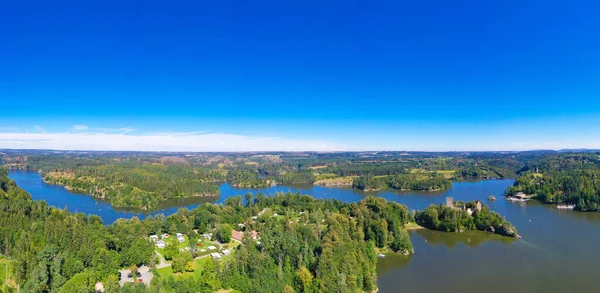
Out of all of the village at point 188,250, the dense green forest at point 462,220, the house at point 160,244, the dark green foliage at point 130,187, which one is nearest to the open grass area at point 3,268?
the village at point 188,250

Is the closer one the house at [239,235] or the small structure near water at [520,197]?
the house at [239,235]

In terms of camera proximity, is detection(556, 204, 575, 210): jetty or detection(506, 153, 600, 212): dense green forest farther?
detection(556, 204, 575, 210): jetty

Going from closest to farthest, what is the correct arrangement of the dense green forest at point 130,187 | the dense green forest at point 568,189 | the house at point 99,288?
the house at point 99,288, the dense green forest at point 568,189, the dense green forest at point 130,187

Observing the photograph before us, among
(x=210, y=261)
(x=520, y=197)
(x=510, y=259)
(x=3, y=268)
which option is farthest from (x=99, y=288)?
(x=520, y=197)

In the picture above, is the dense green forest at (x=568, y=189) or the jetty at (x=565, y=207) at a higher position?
the dense green forest at (x=568, y=189)

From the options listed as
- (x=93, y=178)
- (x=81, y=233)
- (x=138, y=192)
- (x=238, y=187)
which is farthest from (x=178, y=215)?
(x=93, y=178)

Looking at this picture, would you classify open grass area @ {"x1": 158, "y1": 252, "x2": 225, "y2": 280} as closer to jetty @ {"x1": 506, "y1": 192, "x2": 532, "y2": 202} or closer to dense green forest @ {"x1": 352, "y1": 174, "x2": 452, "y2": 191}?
jetty @ {"x1": 506, "y1": 192, "x2": 532, "y2": 202}

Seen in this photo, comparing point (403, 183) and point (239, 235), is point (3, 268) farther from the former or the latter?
point (403, 183)

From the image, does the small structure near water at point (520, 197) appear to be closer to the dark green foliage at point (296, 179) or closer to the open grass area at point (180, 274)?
the dark green foliage at point (296, 179)

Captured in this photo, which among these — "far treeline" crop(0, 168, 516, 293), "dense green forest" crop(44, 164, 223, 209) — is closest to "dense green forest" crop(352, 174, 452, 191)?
"dense green forest" crop(44, 164, 223, 209)
